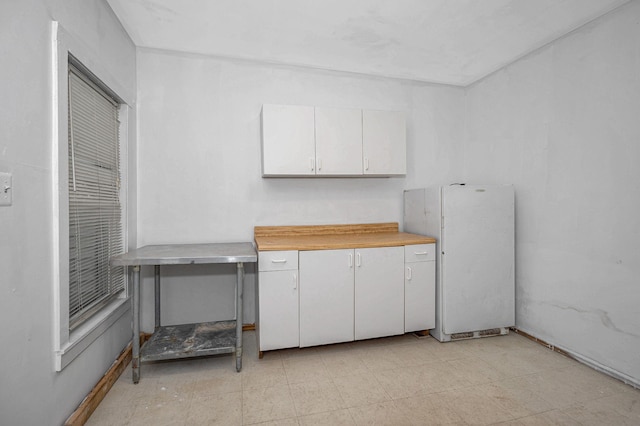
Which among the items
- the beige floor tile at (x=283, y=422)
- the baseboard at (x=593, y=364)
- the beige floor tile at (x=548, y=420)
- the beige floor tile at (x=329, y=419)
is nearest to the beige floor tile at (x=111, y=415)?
the beige floor tile at (x=283, y=422)

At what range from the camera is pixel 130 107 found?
2.60 meters

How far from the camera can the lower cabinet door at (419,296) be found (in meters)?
2.76

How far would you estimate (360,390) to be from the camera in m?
2.08

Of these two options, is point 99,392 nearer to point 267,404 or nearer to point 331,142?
point 267,404

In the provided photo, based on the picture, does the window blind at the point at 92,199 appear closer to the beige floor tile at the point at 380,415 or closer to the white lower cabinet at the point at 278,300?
the white lower cabinet at the point at 278,300

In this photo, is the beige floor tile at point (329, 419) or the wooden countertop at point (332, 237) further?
the wooden countertop at point (332, 237)

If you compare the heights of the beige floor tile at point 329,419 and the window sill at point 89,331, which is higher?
the window sill at point 89,331

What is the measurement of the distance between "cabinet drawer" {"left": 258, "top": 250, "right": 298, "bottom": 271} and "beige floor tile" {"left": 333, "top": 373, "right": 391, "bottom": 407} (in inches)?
34.8

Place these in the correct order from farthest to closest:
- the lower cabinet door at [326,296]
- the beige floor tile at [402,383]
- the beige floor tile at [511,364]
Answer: the lower cabinet door at [326,296]
the beige floor tile at [511,364]
the beige floor tile at [402,383]

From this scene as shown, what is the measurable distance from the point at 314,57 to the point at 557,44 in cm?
204

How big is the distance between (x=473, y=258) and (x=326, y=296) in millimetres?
1376

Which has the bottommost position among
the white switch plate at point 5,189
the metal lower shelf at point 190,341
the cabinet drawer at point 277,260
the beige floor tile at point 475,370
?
the beige floor tile at point 475,370

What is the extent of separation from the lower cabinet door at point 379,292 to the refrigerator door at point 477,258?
1.34ft

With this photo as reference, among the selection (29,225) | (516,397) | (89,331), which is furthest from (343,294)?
(29,225)
